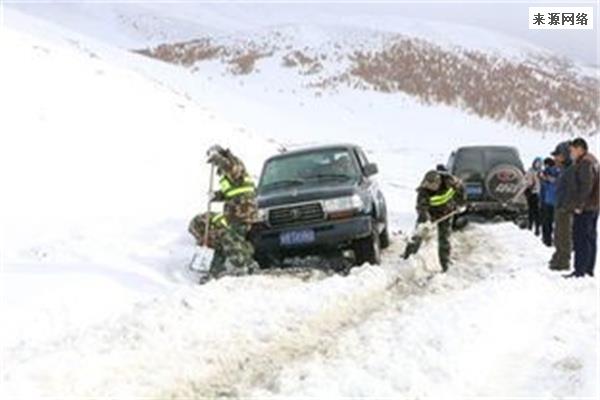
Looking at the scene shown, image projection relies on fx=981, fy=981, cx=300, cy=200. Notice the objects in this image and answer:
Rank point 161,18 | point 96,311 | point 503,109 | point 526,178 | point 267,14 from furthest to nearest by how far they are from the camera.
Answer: point 267,14 < point 161,18 < point 503,109 < point 526,178 < point 96,311

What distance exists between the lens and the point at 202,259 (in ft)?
45.7

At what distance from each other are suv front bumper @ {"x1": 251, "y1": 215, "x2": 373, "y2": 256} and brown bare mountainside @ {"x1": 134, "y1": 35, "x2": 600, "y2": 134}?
115 ft

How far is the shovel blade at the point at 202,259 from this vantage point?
532 inches

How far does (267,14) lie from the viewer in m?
75.6

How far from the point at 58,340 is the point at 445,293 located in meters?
4.38

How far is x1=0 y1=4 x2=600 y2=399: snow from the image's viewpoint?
25.2 ft

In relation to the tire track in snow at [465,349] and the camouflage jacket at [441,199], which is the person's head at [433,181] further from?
the tire track in snow at [465,349]

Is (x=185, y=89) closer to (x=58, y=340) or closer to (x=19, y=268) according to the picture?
(x=19, y=268)

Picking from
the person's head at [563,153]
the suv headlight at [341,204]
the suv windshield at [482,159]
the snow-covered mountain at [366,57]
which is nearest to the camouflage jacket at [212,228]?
the suv headlight at [341,204]

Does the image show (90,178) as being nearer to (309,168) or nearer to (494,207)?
(309,168)

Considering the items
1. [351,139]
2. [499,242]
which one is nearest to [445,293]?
[499,242]

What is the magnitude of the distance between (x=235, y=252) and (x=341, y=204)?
1.62 meters

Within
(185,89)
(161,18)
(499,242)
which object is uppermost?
(161,18)

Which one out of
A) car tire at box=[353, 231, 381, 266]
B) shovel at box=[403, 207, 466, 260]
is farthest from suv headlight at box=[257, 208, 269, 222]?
shovel at box=[403, 207, 466, 260]
